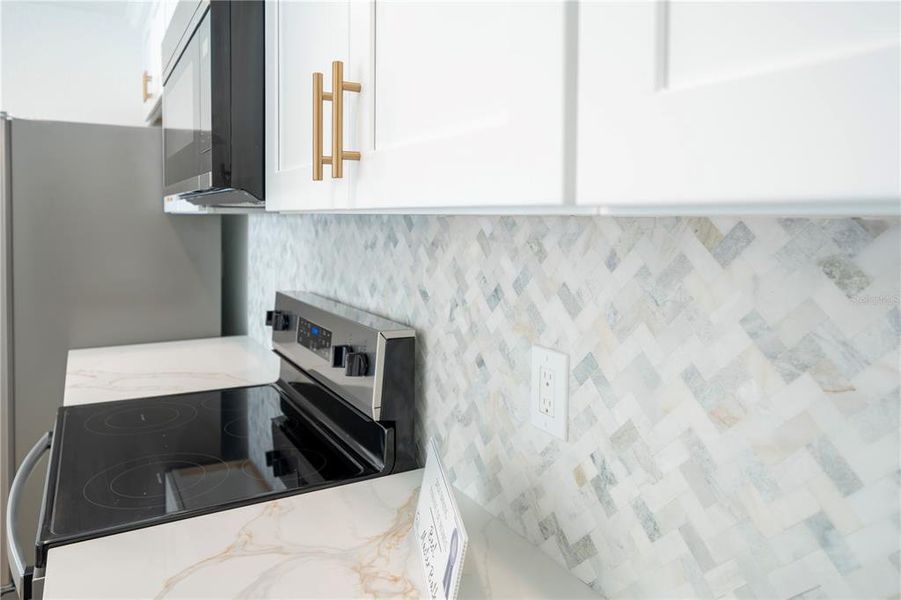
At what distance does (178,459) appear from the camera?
124cm

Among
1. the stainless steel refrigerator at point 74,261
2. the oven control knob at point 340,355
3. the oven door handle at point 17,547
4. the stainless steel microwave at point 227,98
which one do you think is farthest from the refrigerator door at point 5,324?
the oven control knob at point 340,355

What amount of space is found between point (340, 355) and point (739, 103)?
3.48ft

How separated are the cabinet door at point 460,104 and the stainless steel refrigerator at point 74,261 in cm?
187

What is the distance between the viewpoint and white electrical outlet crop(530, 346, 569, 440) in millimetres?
877

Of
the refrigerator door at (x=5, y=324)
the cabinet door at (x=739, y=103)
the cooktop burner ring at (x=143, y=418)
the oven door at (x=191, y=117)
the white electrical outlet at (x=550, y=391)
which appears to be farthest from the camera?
the refrigerator door at (x=5, y=324)

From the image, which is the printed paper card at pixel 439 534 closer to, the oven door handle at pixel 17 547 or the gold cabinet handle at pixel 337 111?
the gold cabinet handle at pixel 337 111

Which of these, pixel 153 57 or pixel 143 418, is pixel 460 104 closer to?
pixel 143 418

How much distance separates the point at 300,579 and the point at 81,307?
1.82 m

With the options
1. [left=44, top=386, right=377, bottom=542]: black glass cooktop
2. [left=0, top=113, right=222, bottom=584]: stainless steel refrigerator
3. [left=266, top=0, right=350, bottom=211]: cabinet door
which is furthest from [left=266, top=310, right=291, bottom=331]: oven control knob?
[left=0, top=113, right=222, bottom=584]: stainless steel refrigerator

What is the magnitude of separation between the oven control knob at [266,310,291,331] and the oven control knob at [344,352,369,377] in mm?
487

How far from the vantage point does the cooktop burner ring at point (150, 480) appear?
1043 millimetres

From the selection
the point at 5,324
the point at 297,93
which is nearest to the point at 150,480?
the point at 297,93

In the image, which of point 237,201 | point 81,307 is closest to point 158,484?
point 237,201

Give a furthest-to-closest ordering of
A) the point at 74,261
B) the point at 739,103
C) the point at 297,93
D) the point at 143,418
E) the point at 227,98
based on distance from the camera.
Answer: the point at 74,261 < the point at 143,418 < the point at 227,98 < the point at 297,93 < the point at 739,103
